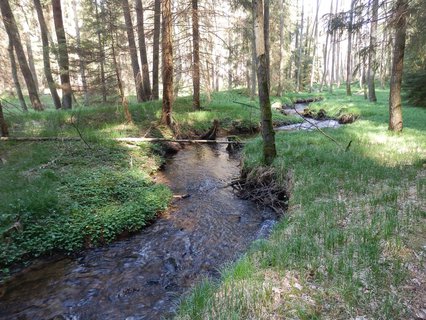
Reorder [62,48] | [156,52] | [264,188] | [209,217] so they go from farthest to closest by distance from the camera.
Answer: [156,52]
[62,48]
[264,188]
[209,217]

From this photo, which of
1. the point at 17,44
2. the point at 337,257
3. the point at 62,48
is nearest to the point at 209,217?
the point at 337,257

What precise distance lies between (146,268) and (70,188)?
345 centimetres

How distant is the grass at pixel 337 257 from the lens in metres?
3.19

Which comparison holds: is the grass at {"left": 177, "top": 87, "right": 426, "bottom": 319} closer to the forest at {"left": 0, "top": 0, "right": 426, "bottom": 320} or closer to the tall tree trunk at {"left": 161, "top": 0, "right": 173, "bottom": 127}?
the forest at {"left": 0, "top": 0, "right": 426, "bottom": 320}

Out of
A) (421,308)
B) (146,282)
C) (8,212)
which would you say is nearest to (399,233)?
(421,308)

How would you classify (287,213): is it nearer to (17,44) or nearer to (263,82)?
(263,82)

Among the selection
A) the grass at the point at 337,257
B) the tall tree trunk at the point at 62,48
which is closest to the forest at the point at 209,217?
the grass at the point at 337,257

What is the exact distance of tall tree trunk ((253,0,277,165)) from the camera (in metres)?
7.48

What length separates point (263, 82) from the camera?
786cm

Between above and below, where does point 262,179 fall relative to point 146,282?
above

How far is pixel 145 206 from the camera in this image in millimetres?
7371

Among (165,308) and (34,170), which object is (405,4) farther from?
(34,170)

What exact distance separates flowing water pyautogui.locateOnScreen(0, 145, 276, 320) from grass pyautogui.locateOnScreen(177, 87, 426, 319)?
3.23 feet

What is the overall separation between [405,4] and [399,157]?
427 centimetres
